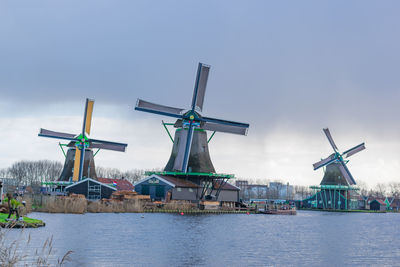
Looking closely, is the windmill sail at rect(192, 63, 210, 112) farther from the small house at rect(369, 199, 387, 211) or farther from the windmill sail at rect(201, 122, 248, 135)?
the small house at rect(369, 199, 387, 211)

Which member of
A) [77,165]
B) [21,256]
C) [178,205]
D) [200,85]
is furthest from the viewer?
[77,165]

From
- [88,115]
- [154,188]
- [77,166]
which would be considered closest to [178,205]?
[154,188]

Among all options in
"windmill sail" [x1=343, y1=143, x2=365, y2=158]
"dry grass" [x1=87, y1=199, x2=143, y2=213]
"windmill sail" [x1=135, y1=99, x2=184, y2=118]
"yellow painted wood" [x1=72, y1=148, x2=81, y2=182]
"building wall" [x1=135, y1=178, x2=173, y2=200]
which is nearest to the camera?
"dry grass" [x1=87, y1=199, x2=143, y2=213]

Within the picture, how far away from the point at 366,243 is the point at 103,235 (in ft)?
55.6

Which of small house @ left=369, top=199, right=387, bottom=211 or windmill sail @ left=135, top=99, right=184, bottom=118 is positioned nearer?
windmill sail @ left=135, top=99, right=184, bottom=118

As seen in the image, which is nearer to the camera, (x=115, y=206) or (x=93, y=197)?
(x=115, y=206)

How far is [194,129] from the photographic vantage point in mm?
61188

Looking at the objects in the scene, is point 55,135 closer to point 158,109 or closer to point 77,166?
point 77,166

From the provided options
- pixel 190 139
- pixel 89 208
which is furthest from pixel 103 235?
pixel 190 139

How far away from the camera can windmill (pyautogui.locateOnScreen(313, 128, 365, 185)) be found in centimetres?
9606

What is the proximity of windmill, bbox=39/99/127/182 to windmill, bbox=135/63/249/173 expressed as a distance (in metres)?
13.3

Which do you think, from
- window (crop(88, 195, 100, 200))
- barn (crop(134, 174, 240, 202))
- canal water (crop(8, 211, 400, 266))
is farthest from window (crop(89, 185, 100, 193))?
canal water (crop(8, 211, 400, 266))

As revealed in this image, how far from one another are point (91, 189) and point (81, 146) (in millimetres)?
9315

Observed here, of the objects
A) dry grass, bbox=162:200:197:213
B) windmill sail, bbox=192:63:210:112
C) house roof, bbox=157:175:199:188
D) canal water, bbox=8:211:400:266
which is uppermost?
windmill sail, bbox=192:63:210:112
